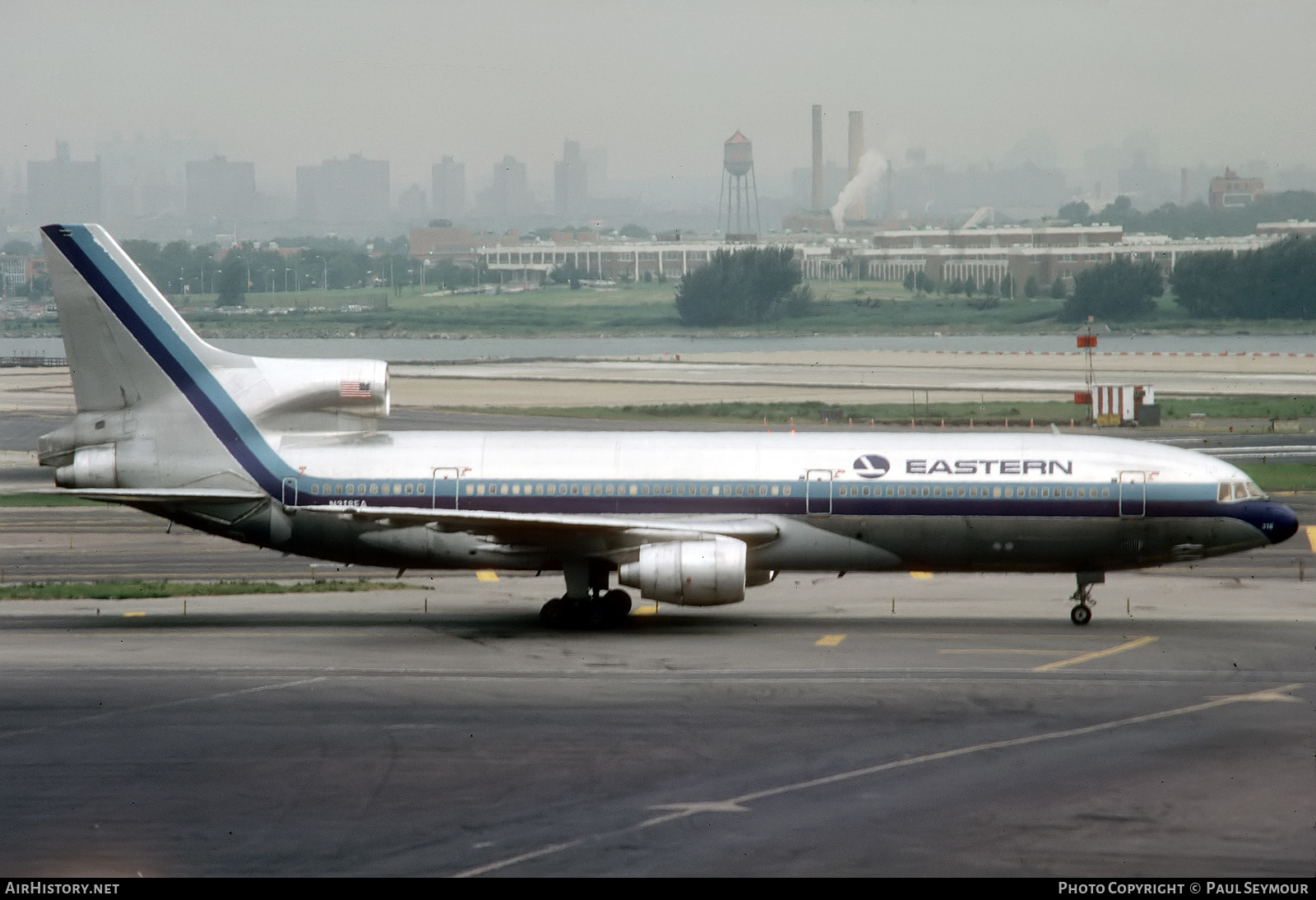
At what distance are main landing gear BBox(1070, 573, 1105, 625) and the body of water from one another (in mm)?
115473

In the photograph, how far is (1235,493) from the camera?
1411 inches

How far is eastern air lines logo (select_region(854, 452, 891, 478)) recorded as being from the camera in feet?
117

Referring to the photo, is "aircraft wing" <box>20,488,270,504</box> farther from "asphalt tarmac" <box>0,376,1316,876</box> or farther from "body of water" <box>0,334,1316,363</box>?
"body of water" <box>0,334,1316,363</box>

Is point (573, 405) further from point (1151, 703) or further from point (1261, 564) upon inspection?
point (1151, 703)

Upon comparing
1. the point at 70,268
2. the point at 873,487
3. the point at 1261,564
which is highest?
the point at 70,268

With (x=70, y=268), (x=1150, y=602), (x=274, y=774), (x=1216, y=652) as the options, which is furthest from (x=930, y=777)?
(x=70, y=268)

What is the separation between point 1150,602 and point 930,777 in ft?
62.6

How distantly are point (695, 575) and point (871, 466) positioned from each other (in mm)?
5324

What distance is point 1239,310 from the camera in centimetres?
19500

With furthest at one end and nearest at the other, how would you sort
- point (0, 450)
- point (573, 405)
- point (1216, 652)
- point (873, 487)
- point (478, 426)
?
point (573, 405) < point (478, 426) < point (0, 450) < point (873, 487) < point (1216, 652)

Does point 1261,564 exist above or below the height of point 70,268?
below

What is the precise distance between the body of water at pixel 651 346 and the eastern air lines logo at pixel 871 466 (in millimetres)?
114357

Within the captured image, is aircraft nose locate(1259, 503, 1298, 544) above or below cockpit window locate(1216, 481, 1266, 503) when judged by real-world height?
below

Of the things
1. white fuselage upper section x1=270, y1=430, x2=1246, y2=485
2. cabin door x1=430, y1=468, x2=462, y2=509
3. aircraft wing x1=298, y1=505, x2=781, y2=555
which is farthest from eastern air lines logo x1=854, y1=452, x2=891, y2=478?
cabin door x1=430, y1=468, x2=462, y2=509
